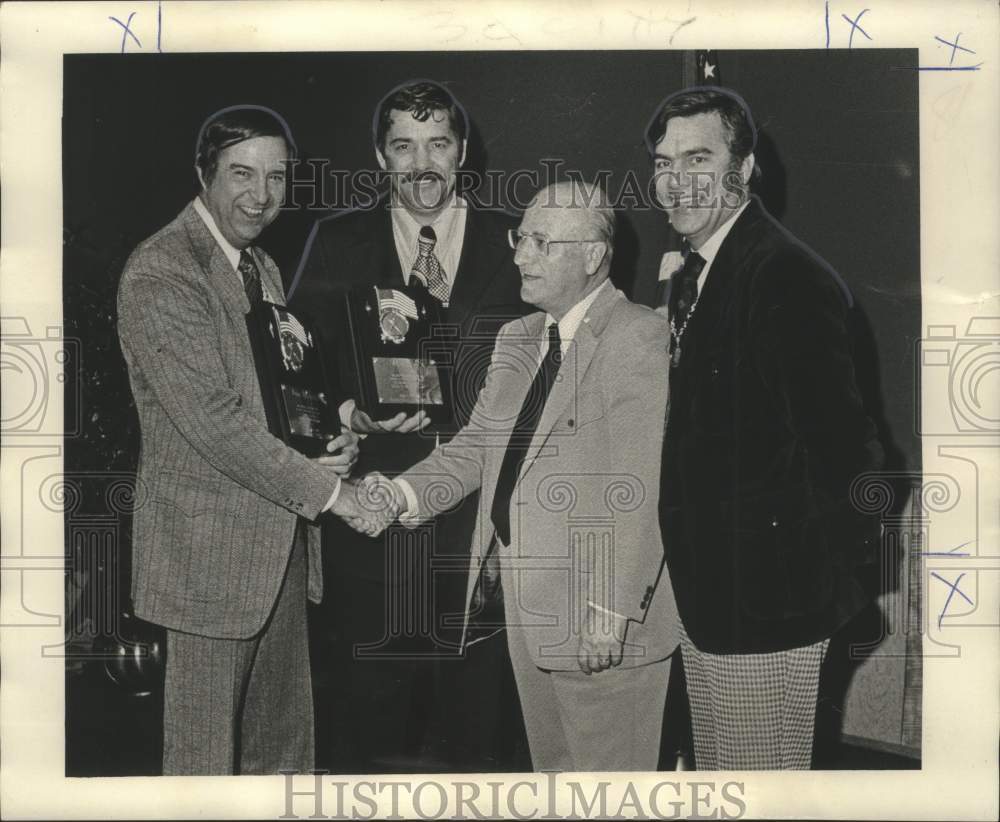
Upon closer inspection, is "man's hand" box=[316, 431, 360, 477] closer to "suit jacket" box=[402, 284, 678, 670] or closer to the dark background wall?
"suit jacket" box=[402, 284, 678, 670]

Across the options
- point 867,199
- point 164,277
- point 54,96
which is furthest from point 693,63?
point 54,96

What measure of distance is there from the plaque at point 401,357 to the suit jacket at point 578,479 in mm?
157

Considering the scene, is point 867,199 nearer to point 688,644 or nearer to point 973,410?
point 973,410

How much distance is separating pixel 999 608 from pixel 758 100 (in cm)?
186

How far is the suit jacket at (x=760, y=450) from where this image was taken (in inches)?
152

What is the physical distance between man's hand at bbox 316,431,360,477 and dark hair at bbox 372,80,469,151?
0.94 meters

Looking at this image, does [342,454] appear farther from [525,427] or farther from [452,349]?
[525,427]

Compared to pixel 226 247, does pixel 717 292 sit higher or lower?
lower

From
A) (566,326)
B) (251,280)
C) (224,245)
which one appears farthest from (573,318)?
(224,245)

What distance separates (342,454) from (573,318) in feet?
2.82

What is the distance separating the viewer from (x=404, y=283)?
13.1ft

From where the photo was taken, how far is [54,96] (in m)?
4.00

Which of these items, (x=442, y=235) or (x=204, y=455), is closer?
(x=204, y=455)

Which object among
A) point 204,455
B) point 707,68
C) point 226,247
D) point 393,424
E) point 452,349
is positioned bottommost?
point 204,455
